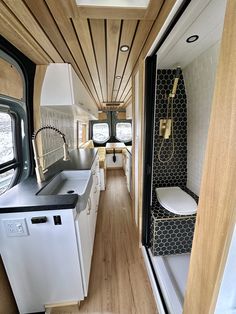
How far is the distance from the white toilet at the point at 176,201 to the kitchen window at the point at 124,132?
386 centimetres

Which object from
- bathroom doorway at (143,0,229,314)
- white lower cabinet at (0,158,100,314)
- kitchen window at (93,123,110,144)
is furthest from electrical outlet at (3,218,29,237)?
kitchen window at (93,123,110,144)

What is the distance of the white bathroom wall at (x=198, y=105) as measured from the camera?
1.59 meters

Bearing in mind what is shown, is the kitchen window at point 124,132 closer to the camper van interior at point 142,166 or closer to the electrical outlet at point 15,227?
the camper van interior at point 142,166

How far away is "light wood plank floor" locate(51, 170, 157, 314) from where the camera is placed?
4.14ft

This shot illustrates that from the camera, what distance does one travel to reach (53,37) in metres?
1.20

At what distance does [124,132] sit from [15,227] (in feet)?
16.4

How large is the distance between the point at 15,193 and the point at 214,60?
2.18 m

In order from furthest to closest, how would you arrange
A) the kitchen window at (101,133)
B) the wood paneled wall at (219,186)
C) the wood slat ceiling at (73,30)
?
the kitchen window at (101,133) < the wood slat ceiling at (73,30) < the wood paneled wall at (219,186)

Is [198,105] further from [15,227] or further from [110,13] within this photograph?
[15,227]

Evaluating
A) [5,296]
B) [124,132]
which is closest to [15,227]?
[5,296]

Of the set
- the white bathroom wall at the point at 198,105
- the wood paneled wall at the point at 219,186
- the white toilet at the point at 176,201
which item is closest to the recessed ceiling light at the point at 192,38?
the white bathroom wall at the point at 198,105

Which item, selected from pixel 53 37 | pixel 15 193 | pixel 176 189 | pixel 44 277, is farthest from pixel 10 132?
pixel 176 189

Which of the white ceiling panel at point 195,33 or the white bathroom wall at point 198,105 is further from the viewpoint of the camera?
the white bathroom wall at point 198,105

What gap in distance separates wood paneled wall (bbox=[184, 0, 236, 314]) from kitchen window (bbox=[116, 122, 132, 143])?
5.17m
